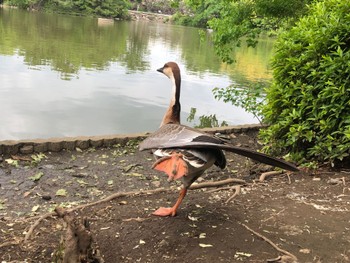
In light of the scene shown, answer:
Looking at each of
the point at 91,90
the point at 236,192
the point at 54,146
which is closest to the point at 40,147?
the point at 54,146

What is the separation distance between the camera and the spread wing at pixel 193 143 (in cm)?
293

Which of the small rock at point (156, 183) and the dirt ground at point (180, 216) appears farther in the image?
the small rock at point (156, 183)

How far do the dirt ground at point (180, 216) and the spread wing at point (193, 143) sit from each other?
2.18 feet

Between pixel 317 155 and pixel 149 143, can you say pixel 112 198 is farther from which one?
pixel 317 155

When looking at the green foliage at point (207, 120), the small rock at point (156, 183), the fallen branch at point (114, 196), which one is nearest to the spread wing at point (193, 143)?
the fallen branch at point (114, 196)

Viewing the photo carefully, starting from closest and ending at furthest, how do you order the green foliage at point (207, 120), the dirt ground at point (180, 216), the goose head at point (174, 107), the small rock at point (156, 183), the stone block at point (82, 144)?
1. the dirt ground at point (180, 216)
2. the goose head at point (174, 107)
3. the small rock at point (156, 183)
4. the stone block at point (82, 144)
5. the green foliage at point (207, 120)

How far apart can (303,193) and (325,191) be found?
0.87 feet

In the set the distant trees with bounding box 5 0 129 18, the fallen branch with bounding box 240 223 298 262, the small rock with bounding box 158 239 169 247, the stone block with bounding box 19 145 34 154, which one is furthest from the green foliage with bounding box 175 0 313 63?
the distant trees with bounding box 5 0 129 18

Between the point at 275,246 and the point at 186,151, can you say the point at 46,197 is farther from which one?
the point at 275,246

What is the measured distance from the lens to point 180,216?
12.2 feet

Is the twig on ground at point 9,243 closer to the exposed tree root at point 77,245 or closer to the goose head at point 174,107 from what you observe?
the exposed tree root at point 77,245

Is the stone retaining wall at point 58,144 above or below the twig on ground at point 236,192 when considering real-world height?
below

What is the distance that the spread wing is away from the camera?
115 inches

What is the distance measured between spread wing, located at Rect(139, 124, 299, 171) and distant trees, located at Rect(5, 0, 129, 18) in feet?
189
